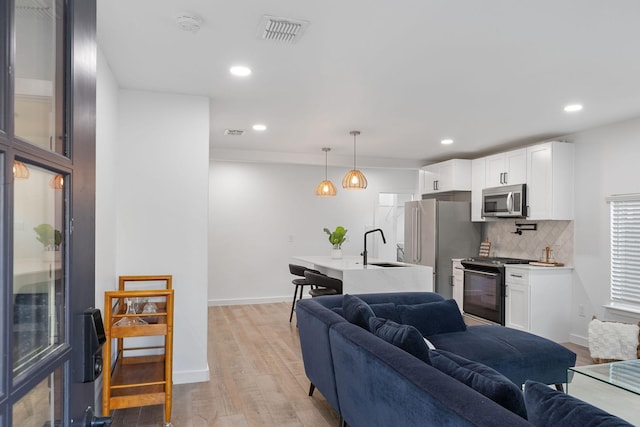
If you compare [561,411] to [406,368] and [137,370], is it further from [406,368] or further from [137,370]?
[137,370]

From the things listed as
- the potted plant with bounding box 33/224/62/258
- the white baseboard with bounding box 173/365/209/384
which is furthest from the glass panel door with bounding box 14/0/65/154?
the white baseboard with bounding box 173/365/209/384

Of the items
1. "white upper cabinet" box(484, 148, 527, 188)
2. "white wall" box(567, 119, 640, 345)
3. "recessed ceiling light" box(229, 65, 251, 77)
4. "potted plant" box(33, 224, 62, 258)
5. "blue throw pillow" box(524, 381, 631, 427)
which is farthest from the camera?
"white upper cabinet" box(484, 148, 527, 188)

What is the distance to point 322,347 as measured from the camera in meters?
2.83

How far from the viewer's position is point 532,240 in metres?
5.74

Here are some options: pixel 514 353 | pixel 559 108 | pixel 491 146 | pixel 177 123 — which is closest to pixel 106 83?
pixel 177 123

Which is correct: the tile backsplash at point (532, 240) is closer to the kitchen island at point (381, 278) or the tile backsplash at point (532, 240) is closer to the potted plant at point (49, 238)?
the kitchen island at point (381, 278)

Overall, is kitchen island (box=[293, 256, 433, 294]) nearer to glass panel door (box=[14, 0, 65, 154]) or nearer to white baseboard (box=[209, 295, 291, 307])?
white baseboard (box=[209, 295, 291, 307])

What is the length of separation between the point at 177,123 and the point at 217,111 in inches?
29.3

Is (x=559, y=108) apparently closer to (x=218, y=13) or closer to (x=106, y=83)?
(x=218, y=13)

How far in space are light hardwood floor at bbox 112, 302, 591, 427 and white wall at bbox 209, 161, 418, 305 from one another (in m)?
1.99

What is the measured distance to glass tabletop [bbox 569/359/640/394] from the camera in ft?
7.88

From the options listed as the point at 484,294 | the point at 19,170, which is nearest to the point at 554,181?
the point at 484,294

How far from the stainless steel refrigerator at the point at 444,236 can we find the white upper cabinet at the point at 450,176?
0.27 metres

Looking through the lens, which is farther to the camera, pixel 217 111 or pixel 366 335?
pixel 217 111
